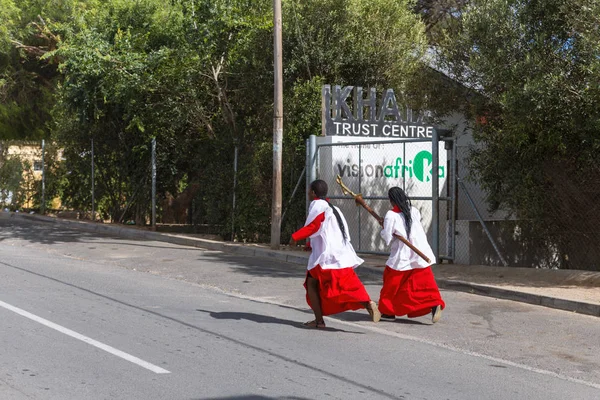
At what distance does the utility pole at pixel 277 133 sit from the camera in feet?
56.9

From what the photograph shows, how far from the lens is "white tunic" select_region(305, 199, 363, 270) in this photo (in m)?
9.19

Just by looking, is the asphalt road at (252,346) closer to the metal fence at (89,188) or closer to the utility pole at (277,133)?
the utility pole at (277,133)

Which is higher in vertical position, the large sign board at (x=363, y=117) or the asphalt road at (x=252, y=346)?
the large sign board at (x=363, y=117)

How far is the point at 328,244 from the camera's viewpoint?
9211 mm

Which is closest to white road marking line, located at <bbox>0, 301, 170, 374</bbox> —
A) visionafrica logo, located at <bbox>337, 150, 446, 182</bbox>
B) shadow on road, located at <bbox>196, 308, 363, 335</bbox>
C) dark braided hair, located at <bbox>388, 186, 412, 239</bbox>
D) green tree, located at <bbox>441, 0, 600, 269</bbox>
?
shadow on road, located at <bbox>196, 308, 363, 335</bbox>

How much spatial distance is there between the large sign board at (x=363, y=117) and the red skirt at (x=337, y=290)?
8.76m

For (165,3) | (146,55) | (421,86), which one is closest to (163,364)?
(421,86)

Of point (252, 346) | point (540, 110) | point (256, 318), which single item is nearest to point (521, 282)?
point (540, 110)

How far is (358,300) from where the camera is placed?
9.23 m

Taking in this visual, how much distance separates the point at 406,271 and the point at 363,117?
996cm

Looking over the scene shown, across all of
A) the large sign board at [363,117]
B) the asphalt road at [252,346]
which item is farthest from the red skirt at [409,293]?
the large sign board at [363,117]

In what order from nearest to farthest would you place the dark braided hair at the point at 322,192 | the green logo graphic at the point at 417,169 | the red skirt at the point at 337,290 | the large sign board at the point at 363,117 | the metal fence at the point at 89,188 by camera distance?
the red skirt at the point at 337,290 < the dark braided hair at the point at 322,192 < the green logo graphic at the point at 417,169 < the large sign board at the point at 363,117 < the metal fence at the point at 89,188

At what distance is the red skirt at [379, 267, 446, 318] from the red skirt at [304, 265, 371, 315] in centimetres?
62

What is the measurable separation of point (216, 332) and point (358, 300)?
157cm
